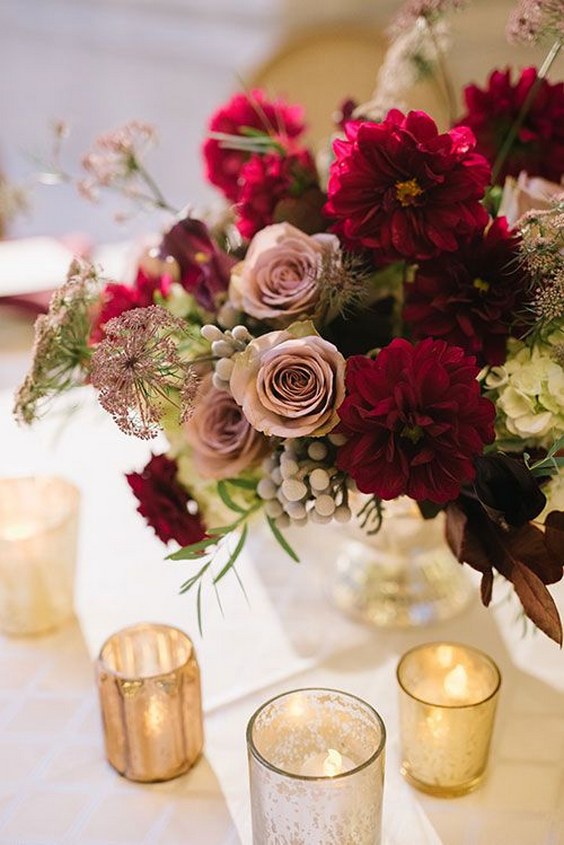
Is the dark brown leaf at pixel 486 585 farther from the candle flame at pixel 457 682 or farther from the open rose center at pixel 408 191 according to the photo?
the open rose center at pixel 408 191

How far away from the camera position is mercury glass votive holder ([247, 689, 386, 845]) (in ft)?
2.02

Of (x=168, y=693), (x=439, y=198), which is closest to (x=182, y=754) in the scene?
(x=168, y=693)

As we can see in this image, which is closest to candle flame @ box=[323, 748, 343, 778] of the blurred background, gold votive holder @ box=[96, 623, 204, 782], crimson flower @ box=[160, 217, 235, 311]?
gold votive holder @ box=[96, 623, 204, 782]

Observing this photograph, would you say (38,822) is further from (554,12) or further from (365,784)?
(554,12)

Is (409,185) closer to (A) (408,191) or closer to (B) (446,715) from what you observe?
(A) (408,191)

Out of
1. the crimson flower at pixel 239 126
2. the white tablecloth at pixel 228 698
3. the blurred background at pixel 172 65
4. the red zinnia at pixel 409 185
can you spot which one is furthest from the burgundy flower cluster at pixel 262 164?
the blurred background at pixel 172 65

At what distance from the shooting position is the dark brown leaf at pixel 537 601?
2.11ft

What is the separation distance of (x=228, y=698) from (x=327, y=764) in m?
0.18

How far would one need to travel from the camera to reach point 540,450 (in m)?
0.72

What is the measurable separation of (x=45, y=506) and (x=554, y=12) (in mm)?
619

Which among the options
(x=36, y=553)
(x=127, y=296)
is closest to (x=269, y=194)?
(x=127, y=296)

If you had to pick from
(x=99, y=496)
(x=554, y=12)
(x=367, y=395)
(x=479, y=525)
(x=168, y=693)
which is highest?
(x=554, y=12)

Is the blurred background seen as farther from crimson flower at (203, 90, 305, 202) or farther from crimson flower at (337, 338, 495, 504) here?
crimson flower at (337, 338, 495, 504)

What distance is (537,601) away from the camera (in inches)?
25.7
